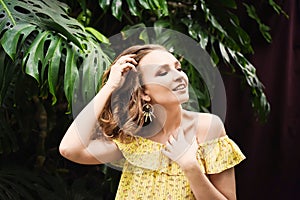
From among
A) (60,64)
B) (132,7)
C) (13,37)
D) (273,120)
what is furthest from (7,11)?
(273,120)

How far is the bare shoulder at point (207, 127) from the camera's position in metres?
1.07

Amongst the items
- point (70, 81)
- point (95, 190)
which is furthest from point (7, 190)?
point (70, 81)

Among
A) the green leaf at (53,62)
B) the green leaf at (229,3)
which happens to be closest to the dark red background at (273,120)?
the green leaf at (229,3)

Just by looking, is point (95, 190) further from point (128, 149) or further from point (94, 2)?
point (128, 149)

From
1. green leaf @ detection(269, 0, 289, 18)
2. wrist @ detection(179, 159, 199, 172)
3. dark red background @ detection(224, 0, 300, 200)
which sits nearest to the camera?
wrist @ detection(179, 159, 199, 172)

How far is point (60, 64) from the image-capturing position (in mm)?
1653

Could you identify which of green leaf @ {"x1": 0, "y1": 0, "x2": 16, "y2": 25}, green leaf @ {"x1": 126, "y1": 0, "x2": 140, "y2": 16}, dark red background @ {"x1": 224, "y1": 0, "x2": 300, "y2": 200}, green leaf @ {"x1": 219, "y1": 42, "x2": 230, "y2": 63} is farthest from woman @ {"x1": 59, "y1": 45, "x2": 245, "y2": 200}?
dark red background @ {"x1": 224, "y1": 0, "x2": 300, "y2": 200}

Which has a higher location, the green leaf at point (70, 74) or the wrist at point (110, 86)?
the wrist at point (110, 86)

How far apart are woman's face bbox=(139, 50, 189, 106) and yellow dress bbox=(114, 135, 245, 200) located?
0.32 feet

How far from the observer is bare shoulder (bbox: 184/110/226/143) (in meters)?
1.07

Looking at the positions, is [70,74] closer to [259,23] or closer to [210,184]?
[210,184]

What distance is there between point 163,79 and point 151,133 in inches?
4.8

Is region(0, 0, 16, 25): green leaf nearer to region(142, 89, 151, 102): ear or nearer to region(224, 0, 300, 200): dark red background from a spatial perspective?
region(142, 89, 151, 102): ear

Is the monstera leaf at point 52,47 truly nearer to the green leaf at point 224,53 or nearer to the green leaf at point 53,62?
the green leaf at point 53,62
